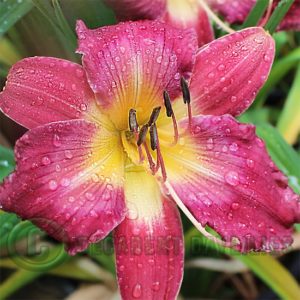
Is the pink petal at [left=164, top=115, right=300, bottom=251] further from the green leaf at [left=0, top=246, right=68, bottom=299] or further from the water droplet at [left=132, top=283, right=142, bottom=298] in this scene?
the green leaf at [left=0, top=246, right=68, bottom=299]

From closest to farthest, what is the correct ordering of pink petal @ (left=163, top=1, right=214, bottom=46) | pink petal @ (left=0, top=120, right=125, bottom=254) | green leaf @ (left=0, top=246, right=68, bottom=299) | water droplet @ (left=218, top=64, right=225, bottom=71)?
pink petal @ (left=0, top=120, right=125, bottom=254) < water droplet @ (left=218, top=64, right=225, bottom=71) < pink petal @ (left=163, top=1, right=214, bottom=46) < green leaf @ (left=0, top=246, right=68, bottom=299)

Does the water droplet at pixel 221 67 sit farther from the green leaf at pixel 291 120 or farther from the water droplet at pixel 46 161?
the green leaf at pixel 291 120

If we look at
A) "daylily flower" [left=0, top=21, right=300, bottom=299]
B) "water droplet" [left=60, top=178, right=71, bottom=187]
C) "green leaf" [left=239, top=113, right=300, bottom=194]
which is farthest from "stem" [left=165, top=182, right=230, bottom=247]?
"green leaf" [left=239, top=113, right=300, bottom=194]

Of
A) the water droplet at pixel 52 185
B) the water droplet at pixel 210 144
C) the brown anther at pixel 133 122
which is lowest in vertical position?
the water droplet at pixel 210 144

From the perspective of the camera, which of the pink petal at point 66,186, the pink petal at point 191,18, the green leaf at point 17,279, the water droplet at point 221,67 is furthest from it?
the green leaf at point 17,279

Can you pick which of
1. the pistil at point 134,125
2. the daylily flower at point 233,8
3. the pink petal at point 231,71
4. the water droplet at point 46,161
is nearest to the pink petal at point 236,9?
the daylily flower at point 233,8

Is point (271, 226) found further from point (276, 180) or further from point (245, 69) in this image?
point (245, 69)
